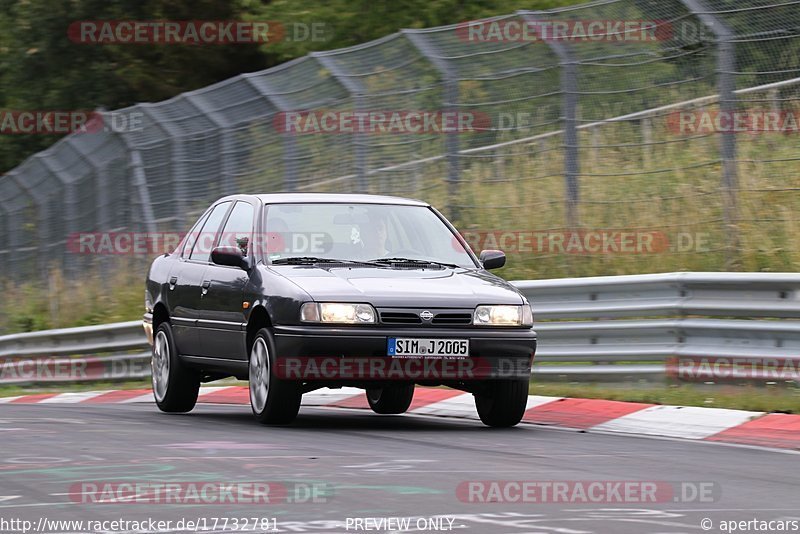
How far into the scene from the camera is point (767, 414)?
33.5ft

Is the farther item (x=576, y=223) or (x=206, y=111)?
(x=206, y=111)

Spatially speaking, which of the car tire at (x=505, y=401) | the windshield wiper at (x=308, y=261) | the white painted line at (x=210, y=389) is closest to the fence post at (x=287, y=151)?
the white painted line at (x=210, y=389)

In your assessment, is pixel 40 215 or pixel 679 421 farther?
pixel 40 215

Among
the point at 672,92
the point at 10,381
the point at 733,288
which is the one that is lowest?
the point at 10,381

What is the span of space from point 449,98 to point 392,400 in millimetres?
4241

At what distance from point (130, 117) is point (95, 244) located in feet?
8.65

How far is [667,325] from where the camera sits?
12062 mm

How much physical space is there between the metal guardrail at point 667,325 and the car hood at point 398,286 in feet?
6.64

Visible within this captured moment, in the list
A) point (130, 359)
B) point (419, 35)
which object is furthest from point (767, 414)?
point (130, 359)

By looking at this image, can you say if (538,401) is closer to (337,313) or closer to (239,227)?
(239,227)

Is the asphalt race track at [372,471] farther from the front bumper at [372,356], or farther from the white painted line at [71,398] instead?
the white painted line at [71,398]

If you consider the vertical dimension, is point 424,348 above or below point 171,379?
above

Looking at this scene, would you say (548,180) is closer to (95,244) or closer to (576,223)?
(576,223)

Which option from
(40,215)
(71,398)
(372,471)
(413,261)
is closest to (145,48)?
(40,215)
